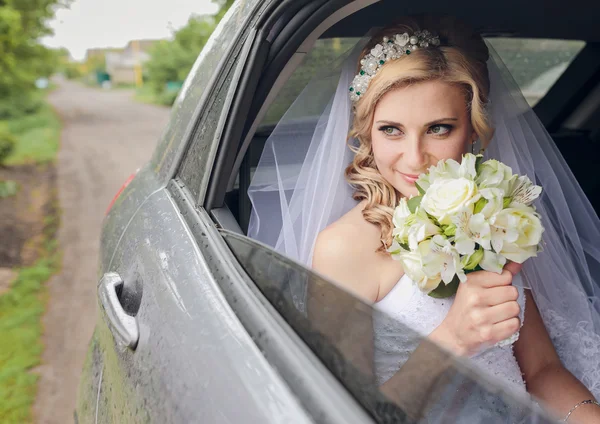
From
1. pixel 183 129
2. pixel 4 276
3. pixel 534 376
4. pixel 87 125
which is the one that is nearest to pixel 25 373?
pixel 4 276

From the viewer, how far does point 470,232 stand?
1.33 meters

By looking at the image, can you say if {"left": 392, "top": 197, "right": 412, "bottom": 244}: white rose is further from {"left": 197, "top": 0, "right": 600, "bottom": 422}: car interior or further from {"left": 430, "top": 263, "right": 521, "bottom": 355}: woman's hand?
{"left": 197, "top": 0, "right": 600, "bottom": 422}: car interior

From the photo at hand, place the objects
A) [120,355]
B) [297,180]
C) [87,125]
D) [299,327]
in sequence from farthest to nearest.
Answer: [87,125]
[297,180]
[120,355]
[299,327]

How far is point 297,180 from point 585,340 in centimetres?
110

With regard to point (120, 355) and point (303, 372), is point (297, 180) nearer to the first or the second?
point (120, 355)

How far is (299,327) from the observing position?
3.39 feet

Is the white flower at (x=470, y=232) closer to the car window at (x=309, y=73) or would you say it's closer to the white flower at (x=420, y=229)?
the white flower at (x=420, y=229)

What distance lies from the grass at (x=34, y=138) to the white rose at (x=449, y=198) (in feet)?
39.9

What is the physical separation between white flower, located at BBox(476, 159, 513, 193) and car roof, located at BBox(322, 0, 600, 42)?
72 cm

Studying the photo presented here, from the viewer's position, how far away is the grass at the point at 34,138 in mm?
12742

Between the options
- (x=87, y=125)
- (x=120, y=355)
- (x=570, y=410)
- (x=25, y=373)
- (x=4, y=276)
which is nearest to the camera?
(x=120, y=355)

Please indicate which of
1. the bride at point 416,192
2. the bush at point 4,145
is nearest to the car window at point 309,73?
the bride at point 416,192

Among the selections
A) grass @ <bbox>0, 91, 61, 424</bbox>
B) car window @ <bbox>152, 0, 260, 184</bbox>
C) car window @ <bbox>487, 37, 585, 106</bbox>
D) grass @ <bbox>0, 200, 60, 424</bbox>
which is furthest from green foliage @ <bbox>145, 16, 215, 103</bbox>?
car window @ <bbox>152, 0, 260, 184</bbox>

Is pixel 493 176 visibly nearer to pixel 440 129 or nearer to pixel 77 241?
pixel 440 129
